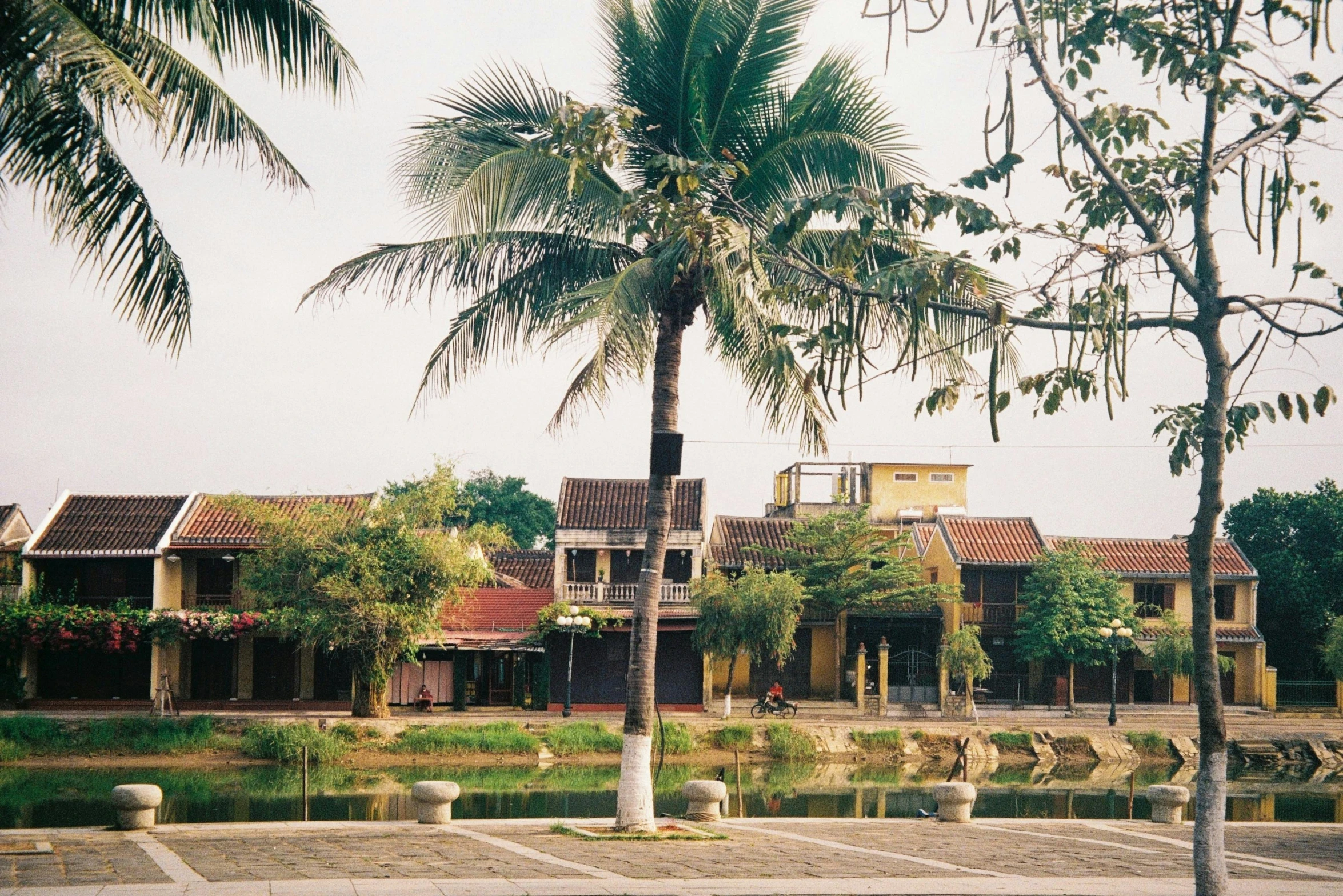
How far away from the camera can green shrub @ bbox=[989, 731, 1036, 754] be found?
33.3 metres

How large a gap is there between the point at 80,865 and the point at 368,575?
62.9 feet

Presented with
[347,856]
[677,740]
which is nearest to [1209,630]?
[347,856]

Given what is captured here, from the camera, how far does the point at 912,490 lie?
48.9 metres

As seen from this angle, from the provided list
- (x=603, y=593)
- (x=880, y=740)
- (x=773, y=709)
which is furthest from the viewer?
(x=603, y=593)

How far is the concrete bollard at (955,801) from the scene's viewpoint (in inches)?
709

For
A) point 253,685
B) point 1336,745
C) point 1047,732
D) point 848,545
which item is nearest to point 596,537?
point 848,545

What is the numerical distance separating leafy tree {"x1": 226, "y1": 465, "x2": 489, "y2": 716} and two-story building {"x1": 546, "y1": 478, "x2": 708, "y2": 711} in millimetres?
5371

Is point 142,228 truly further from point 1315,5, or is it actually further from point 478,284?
point 1315,5

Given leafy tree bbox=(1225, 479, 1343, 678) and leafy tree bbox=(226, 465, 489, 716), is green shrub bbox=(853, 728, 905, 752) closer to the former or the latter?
leafy tree bbox=(226, 465, 489, 716)

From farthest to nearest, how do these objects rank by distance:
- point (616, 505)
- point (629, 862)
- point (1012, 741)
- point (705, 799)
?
1. point (616, 505)
2. point (1012, 741)
3. point (705, 799)
4. point (629, 862)

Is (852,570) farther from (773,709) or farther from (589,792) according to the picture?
(589,792)

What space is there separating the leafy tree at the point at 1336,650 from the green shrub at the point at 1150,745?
7.84 m

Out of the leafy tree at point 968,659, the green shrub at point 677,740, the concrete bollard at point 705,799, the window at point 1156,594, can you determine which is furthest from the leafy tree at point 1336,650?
the concrete bollard at point 705,799

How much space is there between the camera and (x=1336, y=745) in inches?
1353
